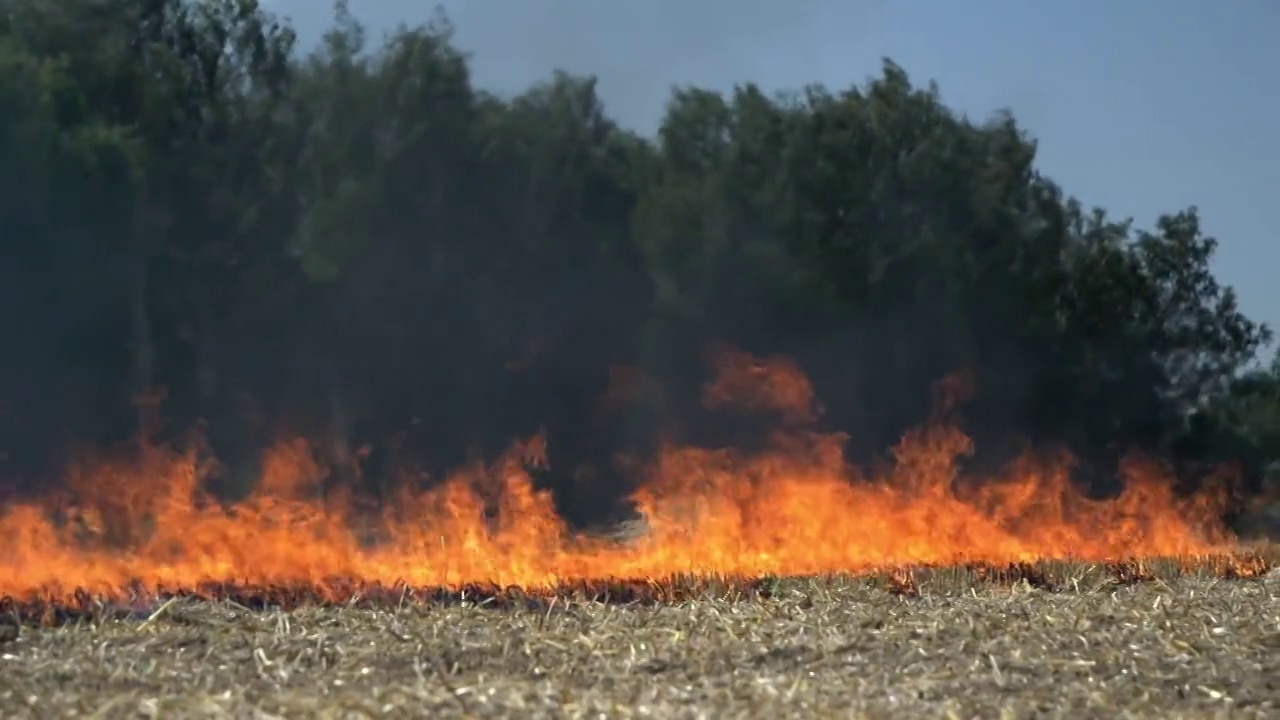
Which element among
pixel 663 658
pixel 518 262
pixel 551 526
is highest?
pixel 518 262

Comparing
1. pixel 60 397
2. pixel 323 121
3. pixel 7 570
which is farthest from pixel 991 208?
pixel 7 570

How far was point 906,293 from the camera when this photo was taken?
28.8m

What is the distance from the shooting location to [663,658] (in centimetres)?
890

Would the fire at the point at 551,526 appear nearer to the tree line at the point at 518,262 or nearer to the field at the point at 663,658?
the field at the point at 663,658

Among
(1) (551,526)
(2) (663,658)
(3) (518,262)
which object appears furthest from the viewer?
(3) (518,262)

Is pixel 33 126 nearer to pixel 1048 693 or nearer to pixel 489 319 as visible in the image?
pixel 489 319

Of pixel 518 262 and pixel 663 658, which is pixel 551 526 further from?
pixel 518 262

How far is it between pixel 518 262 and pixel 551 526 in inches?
488

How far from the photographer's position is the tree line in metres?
25.7

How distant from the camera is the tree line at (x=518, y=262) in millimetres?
25719

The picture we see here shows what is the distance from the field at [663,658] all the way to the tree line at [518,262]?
13.8 metres

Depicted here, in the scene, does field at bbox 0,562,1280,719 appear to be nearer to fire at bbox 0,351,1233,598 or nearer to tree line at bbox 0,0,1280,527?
fire at bbox 0,351,1233,598

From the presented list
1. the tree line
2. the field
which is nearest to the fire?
the field

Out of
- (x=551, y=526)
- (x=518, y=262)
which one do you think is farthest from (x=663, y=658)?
(x=518, y=262)
